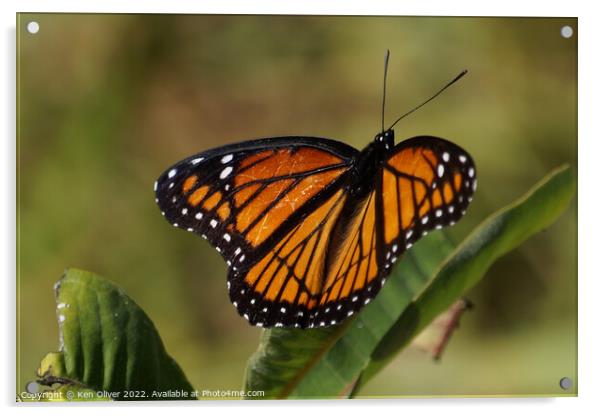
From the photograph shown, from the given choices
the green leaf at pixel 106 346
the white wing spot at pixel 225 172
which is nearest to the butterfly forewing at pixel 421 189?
the white wing spot at pixel 225 172

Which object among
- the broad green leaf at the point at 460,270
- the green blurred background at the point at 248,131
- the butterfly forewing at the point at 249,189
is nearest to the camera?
the broad green leaf at the point at 460,270

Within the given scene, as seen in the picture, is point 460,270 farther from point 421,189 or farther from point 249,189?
point 249,189

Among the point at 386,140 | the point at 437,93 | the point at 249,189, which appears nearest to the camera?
the point at 249,189

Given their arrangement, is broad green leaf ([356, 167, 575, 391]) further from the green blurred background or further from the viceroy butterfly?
the green blurred background

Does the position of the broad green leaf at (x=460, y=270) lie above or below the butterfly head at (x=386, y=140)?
below

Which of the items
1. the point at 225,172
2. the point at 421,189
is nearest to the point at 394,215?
the point at 421,189

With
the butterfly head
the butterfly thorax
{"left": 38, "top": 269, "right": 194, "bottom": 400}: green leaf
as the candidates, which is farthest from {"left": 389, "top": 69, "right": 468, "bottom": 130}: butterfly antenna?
{"left": 38, "top": 269, "right": 194, "bottom": 400}: green leaf

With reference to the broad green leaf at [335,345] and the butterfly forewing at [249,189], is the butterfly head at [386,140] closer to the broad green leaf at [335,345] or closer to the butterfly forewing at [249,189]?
the butterfly forewing at [249,189]

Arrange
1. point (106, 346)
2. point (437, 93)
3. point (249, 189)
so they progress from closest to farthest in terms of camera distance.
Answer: point (106, 346) → point (249, 189) → point (437, 93)
